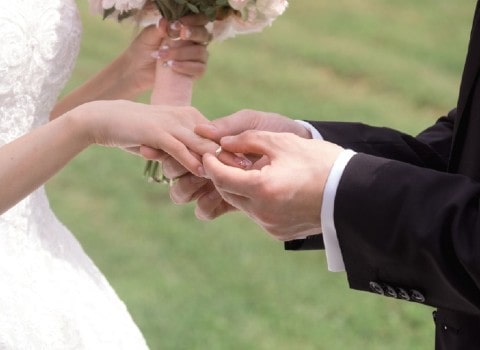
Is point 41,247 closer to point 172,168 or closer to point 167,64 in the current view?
point 172,168

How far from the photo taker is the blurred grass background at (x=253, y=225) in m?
6.46

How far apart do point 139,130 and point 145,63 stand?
2.37 feet

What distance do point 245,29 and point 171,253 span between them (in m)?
4.02

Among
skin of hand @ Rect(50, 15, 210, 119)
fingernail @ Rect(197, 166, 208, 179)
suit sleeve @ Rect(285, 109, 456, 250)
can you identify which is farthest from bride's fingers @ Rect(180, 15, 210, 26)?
fingernail @ Rect(197, 166, 208, 179)

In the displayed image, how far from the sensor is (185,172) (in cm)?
323

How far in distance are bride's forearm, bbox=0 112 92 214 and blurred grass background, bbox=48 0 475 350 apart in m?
0.92

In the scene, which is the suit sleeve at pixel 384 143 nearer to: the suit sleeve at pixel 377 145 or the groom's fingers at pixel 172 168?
the suit sleeve at pixel 377 145

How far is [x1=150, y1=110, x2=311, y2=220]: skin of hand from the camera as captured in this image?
308 centimetres

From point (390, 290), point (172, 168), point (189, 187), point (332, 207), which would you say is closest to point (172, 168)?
point (172, 168)

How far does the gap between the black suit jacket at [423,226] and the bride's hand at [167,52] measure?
0.92 metres

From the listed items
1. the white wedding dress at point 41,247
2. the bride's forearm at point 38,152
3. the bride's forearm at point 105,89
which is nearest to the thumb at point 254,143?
the bride's forearm at point 38,152

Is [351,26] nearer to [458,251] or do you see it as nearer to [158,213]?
[158,213]

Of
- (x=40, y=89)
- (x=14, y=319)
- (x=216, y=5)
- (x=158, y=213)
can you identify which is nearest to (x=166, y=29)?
(x=216, y=5)

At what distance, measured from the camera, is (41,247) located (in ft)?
11.6
